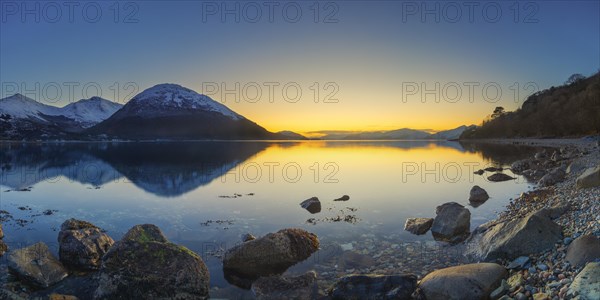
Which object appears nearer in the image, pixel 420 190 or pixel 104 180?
pixel 420 190

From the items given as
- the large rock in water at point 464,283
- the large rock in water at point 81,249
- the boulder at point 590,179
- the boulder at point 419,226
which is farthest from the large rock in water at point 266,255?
the boulder at point 590,179

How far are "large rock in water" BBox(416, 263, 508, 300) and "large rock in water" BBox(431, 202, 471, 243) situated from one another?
5.61 metres

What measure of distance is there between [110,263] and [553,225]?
43.8 ft

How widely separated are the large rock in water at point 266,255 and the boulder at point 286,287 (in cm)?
116

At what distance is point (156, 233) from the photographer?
13930 millimetres

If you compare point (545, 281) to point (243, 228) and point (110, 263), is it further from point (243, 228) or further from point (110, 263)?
point (243, 228)

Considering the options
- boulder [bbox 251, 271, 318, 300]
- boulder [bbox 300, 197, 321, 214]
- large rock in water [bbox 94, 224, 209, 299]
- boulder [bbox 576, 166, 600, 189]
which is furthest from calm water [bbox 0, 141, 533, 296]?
boulder [bbox 576, 166, 600, 189]

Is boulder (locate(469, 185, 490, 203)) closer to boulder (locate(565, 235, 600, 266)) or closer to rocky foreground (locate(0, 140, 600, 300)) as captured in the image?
rocky foreground (locate(0, 140, 600, 300))

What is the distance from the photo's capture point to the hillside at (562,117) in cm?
8231

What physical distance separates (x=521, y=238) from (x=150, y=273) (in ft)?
36.1

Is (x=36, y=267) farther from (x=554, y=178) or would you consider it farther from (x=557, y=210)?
(x=554, y=178)

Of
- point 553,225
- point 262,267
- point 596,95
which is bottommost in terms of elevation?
point 262,267

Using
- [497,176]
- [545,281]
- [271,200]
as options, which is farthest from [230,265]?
[497,176]

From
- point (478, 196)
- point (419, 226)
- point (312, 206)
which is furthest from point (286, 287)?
point (478, 196)
